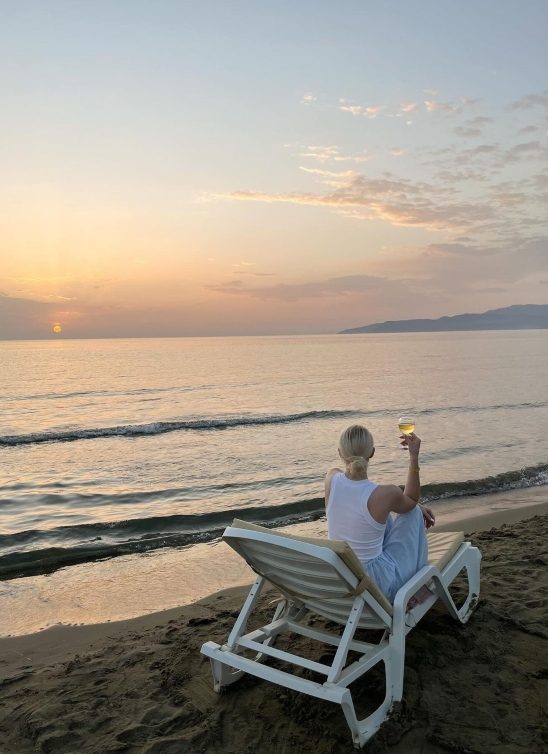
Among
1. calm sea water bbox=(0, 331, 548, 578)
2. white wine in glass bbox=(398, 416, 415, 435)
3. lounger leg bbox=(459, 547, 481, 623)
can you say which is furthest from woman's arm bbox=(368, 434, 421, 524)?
calm sea water bbox=(0, 331, 548, 578)

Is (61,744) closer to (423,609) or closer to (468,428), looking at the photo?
(423,609)

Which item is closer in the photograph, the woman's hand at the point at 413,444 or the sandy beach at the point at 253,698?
the sandy beach at the point at 253,698

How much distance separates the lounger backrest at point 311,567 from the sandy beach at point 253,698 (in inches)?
26.0

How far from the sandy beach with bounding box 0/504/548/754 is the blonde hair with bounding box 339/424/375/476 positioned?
1.44m

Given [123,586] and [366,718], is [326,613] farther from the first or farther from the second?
[123,586]

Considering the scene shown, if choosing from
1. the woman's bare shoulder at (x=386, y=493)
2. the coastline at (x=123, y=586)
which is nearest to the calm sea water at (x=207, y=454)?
the coastline at (x=123, y=586)

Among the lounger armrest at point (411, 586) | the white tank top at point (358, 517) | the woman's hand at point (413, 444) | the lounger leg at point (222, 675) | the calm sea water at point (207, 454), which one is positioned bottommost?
the calm sea water at point (207, 454)

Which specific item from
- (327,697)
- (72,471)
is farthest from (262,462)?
(327,697)

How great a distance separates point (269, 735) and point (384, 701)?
2.34 feet

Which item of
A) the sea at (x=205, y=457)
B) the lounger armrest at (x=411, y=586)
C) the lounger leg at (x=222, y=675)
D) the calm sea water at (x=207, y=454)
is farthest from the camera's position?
the calm sea water at (x=207, y=454)

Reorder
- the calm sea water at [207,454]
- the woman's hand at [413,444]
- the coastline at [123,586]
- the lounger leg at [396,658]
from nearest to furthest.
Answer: the lounger leg at [396,658] < the woman's hand at [413,444] < the coastline at [123,586] < the calm sea water at [207,454]

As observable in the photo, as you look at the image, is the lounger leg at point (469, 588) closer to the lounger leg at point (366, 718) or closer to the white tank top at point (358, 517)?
the white tank top at point (358, 517)

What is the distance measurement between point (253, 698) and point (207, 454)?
43.0ft

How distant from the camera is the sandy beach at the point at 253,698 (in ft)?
11.2
